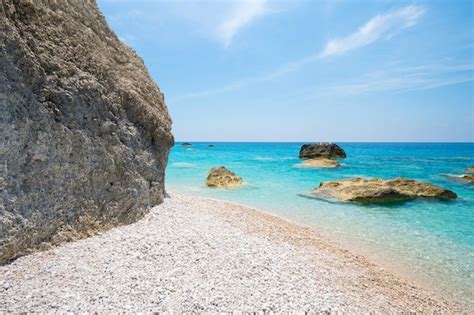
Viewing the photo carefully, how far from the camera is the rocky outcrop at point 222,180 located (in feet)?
69.3

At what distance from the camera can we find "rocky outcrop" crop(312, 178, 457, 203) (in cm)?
1659

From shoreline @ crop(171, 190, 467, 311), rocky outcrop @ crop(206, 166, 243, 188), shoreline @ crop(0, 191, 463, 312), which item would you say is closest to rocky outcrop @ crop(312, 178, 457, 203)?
rocky outcrop @ crop(206, 166, 243, 188)

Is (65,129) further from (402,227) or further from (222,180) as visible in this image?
(222,180)

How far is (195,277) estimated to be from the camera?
205 inches

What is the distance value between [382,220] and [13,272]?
13.7 metres

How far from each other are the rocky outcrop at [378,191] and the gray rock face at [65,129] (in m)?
12.4

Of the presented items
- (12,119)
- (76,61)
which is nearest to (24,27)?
→ (76,61)

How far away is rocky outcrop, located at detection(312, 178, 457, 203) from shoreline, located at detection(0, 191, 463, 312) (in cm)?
934

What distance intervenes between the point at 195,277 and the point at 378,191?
14.9 meters

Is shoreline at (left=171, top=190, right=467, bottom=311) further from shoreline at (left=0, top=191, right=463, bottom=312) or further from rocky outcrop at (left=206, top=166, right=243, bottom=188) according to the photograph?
rocky outcrop at (left=206, top=166, right=243, bottom=188)

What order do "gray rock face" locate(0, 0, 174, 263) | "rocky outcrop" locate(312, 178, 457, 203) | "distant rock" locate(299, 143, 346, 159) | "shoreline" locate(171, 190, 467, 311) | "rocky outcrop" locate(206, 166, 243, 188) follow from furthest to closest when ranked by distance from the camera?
"distant rock" locate(299, 143, 346, 159), "rocky outcrop" locate(206, 166, 243, 188), "rocky outcrop" locate(312, 178, 457, 203), "shoreline" locate(171, 190, 467, 311), "gray rock face" locate(0, 0, 174, 263)

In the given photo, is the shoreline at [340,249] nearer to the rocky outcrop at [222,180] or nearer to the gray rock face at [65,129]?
the gray rock face at [65,129]

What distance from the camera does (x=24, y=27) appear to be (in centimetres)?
592

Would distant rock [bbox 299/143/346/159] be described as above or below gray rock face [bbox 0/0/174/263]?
below
